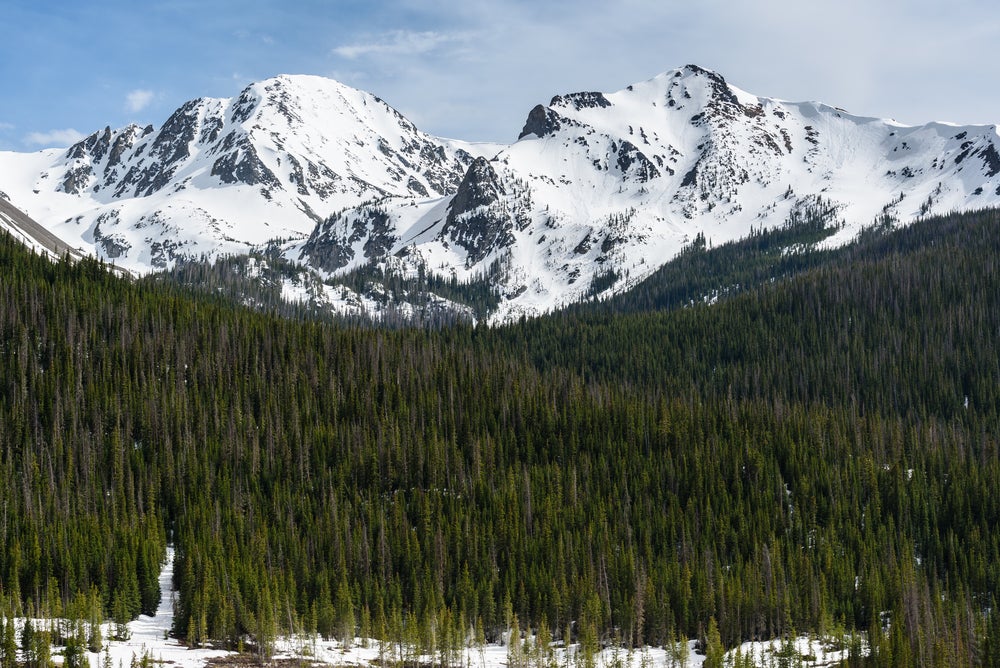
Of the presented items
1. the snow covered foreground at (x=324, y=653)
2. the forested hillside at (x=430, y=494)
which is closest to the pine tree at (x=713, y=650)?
the snow covered foreground at (x=324, y=653)

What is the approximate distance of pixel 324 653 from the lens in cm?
7656

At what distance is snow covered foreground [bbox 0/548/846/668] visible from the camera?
67325 millimetres

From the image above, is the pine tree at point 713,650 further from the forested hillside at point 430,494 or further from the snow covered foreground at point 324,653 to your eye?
the forested hillside at point 430,494

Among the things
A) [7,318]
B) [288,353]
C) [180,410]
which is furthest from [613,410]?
[7,318]

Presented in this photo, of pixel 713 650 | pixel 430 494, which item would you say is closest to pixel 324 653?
pixel 713 650

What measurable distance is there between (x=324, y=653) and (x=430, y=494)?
51.3 m

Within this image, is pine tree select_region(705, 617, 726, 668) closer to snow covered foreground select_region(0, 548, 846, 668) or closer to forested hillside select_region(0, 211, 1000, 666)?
snow covered foreground select_region(0, 548, 846, 668)

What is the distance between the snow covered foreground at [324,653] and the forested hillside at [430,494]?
2129 millimetres

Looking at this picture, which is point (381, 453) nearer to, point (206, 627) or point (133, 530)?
point (133, 530)

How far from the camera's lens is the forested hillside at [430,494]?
9281 cm

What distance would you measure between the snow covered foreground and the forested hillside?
2.13m

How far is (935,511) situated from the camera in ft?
429

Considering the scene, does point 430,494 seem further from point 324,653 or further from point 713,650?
point 713,650

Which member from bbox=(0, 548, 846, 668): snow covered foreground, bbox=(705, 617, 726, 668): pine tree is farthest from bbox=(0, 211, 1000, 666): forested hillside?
bbox=(705, 617, 726, 668): pine tree
